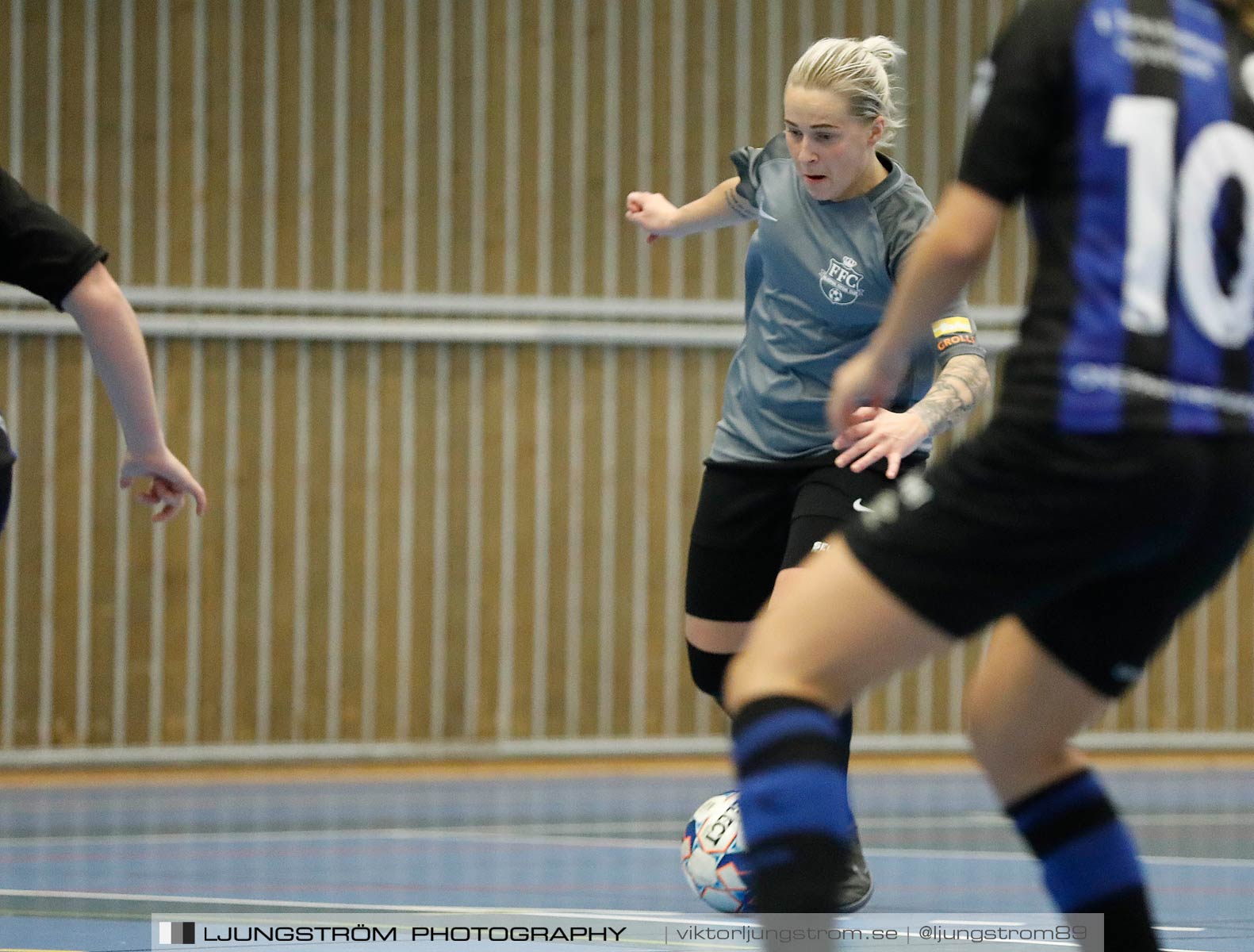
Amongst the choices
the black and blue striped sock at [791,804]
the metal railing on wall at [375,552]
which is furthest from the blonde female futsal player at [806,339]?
the metal railing on wall at [375,552]

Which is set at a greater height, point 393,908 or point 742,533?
point 742,533

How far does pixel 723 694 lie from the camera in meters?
4.36

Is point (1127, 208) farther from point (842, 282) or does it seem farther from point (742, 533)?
point (742, 533)

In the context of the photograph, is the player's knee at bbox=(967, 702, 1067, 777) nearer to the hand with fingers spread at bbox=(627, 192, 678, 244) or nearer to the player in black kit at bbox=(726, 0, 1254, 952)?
the player in black kit at bbox=(726, 0, 1254, 952)

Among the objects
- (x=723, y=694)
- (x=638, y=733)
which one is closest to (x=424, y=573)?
(x=638, y=733)

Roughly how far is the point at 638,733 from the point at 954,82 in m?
3.62

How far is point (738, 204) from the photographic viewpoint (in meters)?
4.50

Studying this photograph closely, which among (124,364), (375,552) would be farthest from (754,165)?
(375,552)

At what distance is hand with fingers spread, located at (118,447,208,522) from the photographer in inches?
112

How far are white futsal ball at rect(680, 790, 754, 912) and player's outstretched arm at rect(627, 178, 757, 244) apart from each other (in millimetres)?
1398

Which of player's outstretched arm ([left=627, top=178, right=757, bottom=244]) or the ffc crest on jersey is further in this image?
player's outstretched arm ([left=627, top=178, right=757, bottom=244])

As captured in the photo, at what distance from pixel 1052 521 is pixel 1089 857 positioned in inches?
25.1

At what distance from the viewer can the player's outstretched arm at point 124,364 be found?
8.46 feet

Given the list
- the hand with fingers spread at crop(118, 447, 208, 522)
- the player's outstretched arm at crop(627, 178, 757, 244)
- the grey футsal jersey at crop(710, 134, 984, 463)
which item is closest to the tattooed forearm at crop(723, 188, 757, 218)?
the player's outstretched arm at crop(627, 178, 757, 244)
